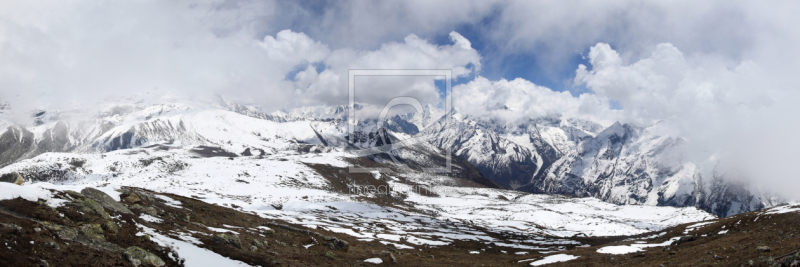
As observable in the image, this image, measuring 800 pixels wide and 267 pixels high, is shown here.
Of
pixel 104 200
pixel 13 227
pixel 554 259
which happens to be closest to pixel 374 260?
pixel 554 259

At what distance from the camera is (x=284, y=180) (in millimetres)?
153250

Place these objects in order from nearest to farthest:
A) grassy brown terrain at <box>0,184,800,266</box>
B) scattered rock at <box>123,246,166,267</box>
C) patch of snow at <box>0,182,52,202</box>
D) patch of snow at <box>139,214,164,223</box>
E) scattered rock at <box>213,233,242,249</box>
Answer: grassy brown terrain at <box>0,184,800,266</box> < scattered rock at <box>123,246,166,267</box> < patch of snow at <box>0,182,52,202</box> < scattered rock at <box>213,233,242,249</box> < patch of snow at <box>139,214,164,223</box>

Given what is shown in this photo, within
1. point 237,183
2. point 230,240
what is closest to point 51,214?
point 230,240

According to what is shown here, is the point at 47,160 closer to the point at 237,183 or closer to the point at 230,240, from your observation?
Result: the point at 237,183

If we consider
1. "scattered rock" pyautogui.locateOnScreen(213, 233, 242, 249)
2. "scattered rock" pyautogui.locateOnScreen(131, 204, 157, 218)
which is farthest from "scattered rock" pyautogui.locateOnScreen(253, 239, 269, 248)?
"scattered rock" pyautogui.locateOnScreen(131, 204, 157, 218)

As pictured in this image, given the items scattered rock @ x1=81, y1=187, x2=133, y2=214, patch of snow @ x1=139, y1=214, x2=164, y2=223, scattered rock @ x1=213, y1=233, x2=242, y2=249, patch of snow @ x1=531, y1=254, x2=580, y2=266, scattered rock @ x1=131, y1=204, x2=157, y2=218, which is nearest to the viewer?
scattered rock @ x1=81, y1=187, x2=133, y2=214

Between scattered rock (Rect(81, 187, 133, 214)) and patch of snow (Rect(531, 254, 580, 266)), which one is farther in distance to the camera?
patch of snow (Rect(531, 254, 580, 266))

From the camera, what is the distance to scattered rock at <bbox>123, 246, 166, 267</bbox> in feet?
56.6

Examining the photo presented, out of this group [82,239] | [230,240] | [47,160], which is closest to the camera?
[82,239]

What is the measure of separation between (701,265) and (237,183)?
134105 millimetres

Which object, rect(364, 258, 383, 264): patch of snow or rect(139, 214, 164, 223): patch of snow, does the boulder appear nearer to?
rect(139, 214, 164, 223): patch of snow

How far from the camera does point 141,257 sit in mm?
17812

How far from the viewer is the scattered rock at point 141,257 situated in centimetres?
1727

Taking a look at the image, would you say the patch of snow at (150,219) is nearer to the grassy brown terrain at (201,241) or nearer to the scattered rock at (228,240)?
the grassy brown terrain at (201,241)
